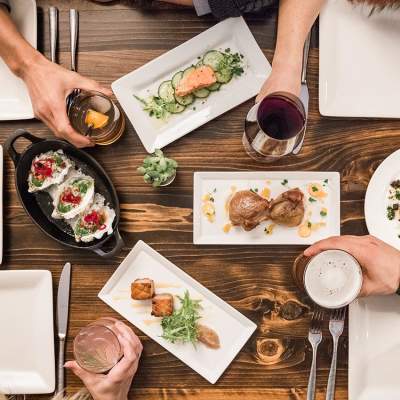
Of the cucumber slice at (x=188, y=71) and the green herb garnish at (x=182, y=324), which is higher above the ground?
the cucumber slice at (x=188, y=71)

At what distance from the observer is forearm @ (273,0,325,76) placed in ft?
5.94

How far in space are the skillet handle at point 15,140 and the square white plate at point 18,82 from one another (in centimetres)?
12

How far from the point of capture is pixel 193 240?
6.33 feet

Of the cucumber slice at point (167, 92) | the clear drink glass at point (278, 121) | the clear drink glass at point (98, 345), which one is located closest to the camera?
the clear drink glass at point (278, 121)

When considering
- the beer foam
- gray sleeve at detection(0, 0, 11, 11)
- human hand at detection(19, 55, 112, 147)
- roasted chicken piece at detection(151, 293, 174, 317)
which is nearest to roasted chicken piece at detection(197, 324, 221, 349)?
roasted chicken piece at detection(151, 293, 174, 317)

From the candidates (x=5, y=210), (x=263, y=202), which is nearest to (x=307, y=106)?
(x=263, y=202)

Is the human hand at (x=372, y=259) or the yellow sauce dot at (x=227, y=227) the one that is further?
the yellow sauce dot at (x=227, y=227)

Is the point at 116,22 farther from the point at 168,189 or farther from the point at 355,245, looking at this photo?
the point at 355,245

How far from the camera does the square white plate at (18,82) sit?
6.22 feet

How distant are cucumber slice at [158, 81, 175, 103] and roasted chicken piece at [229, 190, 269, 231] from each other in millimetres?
408

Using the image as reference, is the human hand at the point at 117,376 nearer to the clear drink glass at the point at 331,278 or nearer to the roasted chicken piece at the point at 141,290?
the roasted chicken piece at the point at 141,290

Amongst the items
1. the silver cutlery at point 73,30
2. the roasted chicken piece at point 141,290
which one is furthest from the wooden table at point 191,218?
the roasted chicken piece at point 141,290

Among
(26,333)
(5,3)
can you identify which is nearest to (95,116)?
(5,3)

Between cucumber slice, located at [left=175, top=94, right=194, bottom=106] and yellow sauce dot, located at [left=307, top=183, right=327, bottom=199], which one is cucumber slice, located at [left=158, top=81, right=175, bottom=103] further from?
yellow sauce dot, located at [left=307, top=183, right=327, bottom=199]
